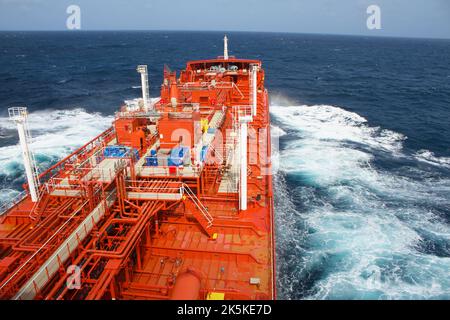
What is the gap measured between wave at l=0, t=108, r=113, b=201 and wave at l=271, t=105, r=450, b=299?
2876 cm

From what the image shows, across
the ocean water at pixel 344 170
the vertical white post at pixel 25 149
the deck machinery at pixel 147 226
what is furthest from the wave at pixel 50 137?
the deck machinery at pixel 147 226

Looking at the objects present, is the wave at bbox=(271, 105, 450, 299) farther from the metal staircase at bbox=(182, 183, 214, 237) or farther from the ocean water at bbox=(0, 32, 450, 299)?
the metal staircase at bbox=(182, 183, 214, 237)

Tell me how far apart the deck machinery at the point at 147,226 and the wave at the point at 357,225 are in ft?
17.7

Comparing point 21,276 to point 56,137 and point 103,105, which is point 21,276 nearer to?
point 56,137

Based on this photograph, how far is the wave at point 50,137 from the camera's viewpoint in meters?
37.6

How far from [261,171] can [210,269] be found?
1260 cm

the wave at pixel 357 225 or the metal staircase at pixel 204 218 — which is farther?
the wave at pixel 357 225

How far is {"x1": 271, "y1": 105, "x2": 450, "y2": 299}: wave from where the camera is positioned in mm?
21969

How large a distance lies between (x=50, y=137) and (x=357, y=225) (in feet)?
143

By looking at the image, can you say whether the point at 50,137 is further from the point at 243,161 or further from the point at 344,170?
the point at 344,170

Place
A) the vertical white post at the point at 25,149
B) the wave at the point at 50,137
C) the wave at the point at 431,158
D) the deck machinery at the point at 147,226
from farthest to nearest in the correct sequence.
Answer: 1. the wave at the point at 431,158
2. the wave at the point at 50,137
3. the vertical white post at the point at 25,149
4. the deck machinery at the point at 147,226

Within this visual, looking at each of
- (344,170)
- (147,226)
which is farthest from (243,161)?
(344,170)

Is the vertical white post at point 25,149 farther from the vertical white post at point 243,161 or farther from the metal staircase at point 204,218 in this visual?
the vertical white post at point 243,161

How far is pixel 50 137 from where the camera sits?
48.1 meters
